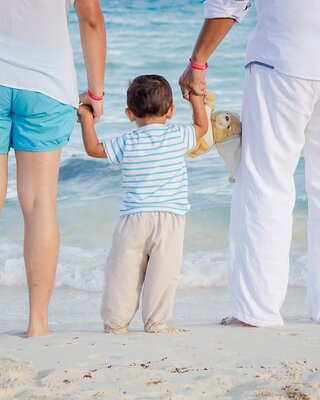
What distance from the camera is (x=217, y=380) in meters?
3.17

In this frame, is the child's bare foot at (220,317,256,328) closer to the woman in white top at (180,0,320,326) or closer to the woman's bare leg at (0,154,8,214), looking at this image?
the woman in white top at (180,0,320,326)

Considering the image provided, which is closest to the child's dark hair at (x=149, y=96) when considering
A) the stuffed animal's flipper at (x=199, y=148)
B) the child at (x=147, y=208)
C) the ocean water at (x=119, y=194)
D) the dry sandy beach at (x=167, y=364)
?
the child at (x=147, y=208)

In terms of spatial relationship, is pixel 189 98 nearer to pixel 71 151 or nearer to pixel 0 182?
pixel 0 182

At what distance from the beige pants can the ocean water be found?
206 centimetres

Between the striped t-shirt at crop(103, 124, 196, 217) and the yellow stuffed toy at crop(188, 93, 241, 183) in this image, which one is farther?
the yellow stuffed toy at crop(188, 93, 241, 183)

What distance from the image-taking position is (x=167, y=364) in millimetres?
3348

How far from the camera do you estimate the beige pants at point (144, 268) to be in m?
3.92

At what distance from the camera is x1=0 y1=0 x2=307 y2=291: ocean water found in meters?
6.33

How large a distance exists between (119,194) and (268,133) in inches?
184

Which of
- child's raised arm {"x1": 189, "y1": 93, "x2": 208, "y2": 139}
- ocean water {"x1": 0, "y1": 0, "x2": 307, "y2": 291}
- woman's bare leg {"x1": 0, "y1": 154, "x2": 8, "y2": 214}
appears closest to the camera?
woman's bare leg {"x1": 0, "y1": 154, "x2": 8, "y2": 214}

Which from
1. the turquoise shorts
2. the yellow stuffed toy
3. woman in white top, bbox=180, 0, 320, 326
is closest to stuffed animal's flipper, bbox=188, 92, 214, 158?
the yellow stuffed toy

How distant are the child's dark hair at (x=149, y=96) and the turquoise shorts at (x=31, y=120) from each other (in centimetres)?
32

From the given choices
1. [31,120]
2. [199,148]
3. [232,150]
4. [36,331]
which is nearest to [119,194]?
[199,148]

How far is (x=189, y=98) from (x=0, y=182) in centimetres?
85
